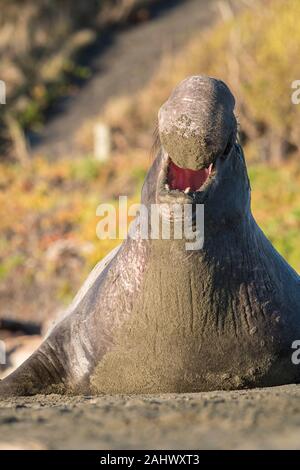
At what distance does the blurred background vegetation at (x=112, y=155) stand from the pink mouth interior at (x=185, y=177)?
856 cm

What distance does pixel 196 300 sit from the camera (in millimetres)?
4910

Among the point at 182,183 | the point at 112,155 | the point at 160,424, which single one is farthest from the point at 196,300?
the point at 112,155

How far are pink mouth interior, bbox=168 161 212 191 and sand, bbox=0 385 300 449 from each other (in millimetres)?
962

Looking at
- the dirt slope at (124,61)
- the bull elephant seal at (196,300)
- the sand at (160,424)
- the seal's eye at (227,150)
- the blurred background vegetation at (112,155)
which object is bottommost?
the sand at (160,424)

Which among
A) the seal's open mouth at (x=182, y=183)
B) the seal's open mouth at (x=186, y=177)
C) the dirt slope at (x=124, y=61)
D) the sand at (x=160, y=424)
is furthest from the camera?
the dirt slope at (x=124, y=61)

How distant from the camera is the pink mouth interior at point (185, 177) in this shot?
4.49 metres

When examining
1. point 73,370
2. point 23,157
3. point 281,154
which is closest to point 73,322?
point 73,370

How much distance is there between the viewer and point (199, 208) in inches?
175

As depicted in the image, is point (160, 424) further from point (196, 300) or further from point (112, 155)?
point (112, 155)

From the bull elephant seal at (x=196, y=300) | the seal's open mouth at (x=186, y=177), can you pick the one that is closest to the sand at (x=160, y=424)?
the bull elephant seal at (x=196, y=300)

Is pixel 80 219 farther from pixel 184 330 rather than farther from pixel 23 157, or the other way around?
pixel 184 330

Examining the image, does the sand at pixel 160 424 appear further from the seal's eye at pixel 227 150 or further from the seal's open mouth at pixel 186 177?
the seal's eye at pixel 227 150

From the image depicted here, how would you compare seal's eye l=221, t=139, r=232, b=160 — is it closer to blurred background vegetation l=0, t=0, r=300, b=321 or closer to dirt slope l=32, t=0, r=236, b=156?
blurred background vegetation l=0, t=0, r=300, b=321

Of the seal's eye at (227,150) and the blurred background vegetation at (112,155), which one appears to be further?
the blurred background vegetation at (112,155)
